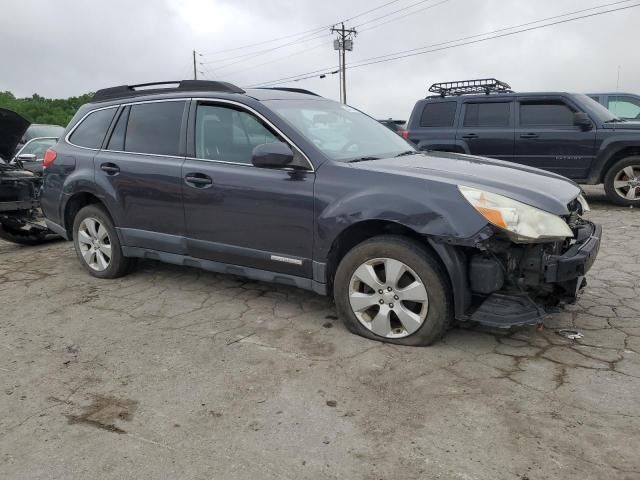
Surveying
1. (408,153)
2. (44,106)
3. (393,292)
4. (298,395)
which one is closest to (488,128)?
(408,153)

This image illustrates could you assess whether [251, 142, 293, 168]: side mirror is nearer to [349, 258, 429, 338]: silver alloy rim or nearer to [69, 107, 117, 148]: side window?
[349, 258, 429, 338]: silver alloy rim

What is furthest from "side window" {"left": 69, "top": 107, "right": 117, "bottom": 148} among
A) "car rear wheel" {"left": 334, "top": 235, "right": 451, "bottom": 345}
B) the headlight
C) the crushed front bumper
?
the crushed front bumper

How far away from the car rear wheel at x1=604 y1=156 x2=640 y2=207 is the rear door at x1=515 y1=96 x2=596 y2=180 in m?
0.39

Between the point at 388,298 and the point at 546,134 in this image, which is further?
the point at 546,134

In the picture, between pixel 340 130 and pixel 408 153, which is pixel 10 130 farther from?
pixel 408 153

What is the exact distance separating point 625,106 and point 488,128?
439cm

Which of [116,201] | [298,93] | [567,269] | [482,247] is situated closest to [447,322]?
[482,247]

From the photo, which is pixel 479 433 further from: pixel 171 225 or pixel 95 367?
pixel 171 225

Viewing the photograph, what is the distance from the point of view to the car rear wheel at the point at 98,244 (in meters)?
5.07

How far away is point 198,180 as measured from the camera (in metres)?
4.28

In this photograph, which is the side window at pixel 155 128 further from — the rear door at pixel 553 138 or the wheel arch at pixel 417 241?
the rear door at pixel 553 138

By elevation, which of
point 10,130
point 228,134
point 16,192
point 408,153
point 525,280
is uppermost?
point 10,130

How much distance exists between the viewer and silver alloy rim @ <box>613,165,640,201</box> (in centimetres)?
834

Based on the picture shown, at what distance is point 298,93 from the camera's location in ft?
16.0
